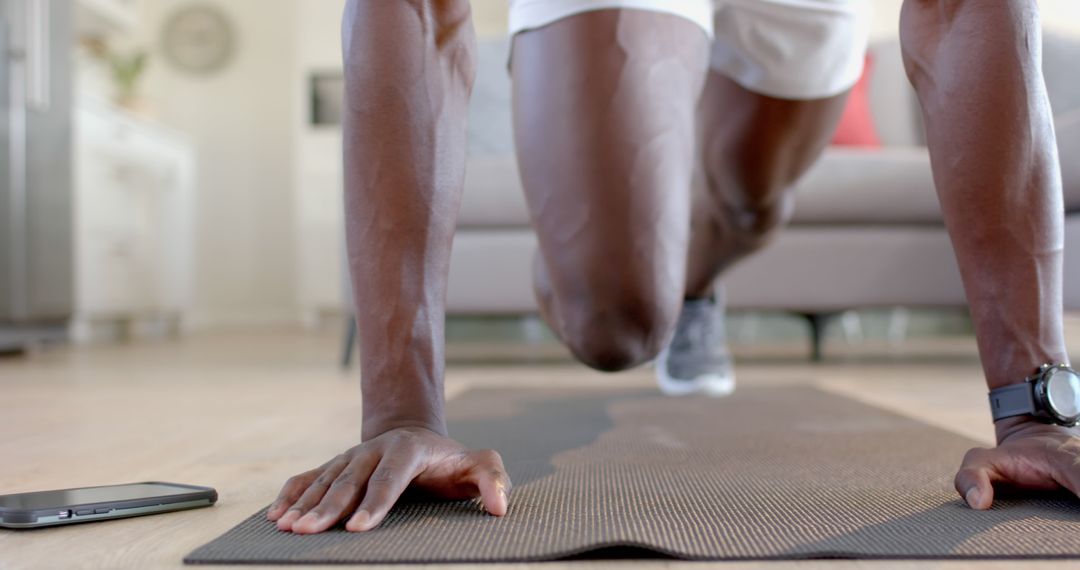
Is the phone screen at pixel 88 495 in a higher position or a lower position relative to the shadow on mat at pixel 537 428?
higher

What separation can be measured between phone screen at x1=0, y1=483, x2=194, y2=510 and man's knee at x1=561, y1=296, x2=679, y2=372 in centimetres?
53

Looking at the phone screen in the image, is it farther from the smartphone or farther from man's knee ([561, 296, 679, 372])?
man's knee ([561, 296, 679, 372])

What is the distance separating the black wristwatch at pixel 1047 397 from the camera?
0.72m

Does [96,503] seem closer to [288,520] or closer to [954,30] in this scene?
[288,520]

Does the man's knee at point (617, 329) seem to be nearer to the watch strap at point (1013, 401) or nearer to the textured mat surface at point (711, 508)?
the textured mat surface at point (711, 508)

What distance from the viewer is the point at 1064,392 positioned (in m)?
0.73

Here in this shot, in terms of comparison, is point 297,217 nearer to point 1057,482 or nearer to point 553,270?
point 553,270

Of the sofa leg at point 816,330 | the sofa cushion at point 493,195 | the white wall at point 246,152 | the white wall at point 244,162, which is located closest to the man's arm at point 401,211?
the sofa cushion at point 493,195

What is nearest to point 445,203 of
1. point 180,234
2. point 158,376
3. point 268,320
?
point 158,376

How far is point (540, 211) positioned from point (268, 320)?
5.48m

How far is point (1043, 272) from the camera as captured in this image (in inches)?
30.0

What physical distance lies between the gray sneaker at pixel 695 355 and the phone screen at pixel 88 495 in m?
1.14

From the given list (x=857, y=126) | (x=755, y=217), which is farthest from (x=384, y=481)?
(x=857, y=126)

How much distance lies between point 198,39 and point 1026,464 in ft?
20.6
